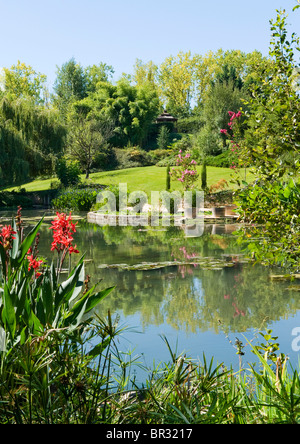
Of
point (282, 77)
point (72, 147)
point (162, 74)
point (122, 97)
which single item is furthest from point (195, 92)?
point (282, 77)

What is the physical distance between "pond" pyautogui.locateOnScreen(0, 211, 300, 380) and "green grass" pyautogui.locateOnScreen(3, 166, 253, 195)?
12140 mm

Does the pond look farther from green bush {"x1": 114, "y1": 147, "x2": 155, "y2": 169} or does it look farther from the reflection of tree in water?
green bush {"x1": 114, "y1": 147, "x2": 155, "y2": 169}

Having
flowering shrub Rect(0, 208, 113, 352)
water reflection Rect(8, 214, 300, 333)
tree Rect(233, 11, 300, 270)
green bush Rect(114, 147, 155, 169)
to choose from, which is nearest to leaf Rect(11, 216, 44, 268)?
flowering shrub Rect(0, 208, 113, 352)

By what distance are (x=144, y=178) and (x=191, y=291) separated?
801 inches

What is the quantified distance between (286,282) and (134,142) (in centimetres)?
3064

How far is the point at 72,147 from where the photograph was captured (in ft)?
96.6

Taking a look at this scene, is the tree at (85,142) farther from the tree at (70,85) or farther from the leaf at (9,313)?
the leaf at (9,313)

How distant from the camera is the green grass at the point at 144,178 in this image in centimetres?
2381

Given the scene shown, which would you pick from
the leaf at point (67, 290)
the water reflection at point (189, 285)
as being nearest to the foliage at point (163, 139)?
the water reflection at point (189, 285)

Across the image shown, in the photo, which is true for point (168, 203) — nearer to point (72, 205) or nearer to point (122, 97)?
point (72, 205)

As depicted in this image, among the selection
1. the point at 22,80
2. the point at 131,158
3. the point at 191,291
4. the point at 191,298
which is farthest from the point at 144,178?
the point at 22,80

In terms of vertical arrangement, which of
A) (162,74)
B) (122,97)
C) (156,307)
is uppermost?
(162,74)

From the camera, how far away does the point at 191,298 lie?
6.49 meters

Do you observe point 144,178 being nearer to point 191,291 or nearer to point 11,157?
point 11,157
